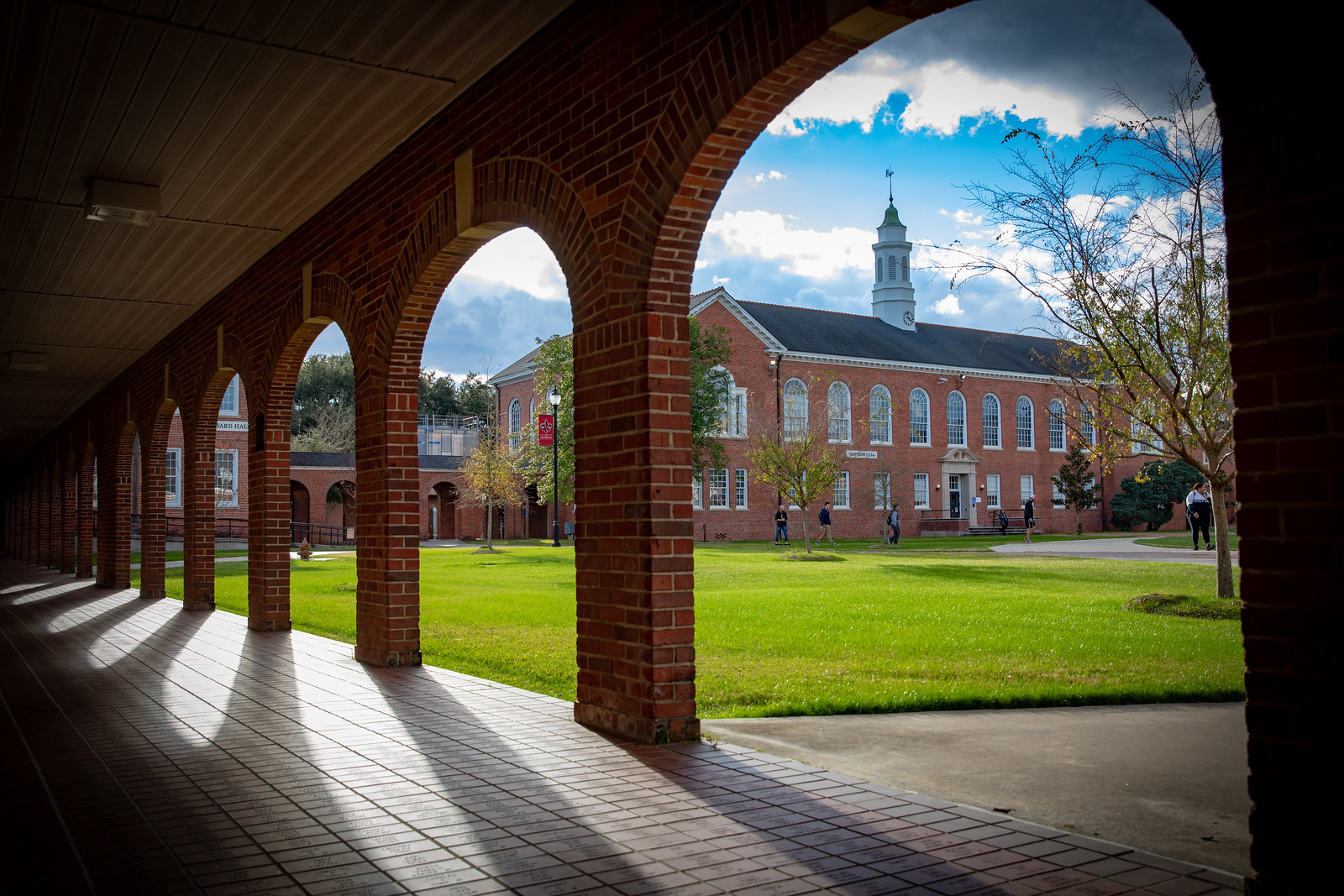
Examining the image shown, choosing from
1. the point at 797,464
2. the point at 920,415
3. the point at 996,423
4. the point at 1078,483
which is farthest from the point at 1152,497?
the point at 797,464

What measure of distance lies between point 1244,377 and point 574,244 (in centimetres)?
386

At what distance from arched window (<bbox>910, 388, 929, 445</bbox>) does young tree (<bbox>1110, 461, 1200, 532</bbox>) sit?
9626 millimetres

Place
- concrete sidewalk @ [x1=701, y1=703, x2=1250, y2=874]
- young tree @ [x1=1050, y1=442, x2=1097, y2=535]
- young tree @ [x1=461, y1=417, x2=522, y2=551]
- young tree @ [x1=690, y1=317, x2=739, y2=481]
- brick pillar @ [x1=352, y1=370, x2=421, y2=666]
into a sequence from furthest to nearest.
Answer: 1. young tree @ [x1=1050, y1=442, x2=1097, y2=535]
2. young tree @ [x1=690, y1=317, x2=739, y2=481]
3. young tree @ [x1=461, y1=417, x2=522, y2=551]
4. brick pillar @ [x1=352, y1=370, x2=421, y2=666]
5. concrete sidewalk @ [x1=701, y1=703, x2=1250, y2=874]

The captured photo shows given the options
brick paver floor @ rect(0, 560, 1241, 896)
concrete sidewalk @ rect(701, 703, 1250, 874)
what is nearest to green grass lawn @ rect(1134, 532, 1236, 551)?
concrete sidewalk @ rect(701, 703, 1250, 874)

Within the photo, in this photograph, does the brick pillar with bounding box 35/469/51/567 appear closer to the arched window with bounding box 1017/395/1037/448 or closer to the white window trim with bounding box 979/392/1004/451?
the white window trim with bounding box 979/392/1004/451

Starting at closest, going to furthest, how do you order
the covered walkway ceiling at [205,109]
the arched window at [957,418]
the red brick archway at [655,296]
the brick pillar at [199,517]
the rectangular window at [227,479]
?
the red brick archway at [655,296], the covered walkway ceiling at [205,109], the brick pillar at [199,517], the rectangular window at [227,479], the arched window at [957,418]

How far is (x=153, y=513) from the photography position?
16172 mm

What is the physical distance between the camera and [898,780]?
4.45 m

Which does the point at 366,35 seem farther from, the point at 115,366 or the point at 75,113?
the point at 115,366

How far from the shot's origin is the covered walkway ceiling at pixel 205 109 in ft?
18.6

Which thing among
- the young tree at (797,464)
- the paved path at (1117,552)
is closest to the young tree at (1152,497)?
the paved path at (1117,552)

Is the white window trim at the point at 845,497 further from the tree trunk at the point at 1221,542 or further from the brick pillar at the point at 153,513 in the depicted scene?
the brick pillar at the point at 153,513

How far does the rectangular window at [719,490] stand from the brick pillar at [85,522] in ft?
79.3

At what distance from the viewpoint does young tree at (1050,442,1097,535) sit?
48781mm
